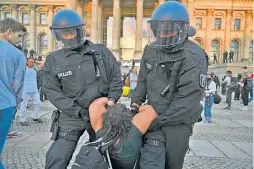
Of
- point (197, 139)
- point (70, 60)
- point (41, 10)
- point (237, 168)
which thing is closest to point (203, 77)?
point (70, 60)

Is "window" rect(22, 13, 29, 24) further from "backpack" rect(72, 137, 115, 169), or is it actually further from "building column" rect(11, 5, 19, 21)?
"backpack" rect(72, 137, 115, 169)

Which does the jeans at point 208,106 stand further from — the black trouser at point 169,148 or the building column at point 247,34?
the building column at point 247,34

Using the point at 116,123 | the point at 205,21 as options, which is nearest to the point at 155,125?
the point at 116,123

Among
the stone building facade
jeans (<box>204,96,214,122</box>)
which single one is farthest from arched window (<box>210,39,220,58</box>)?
jeans (<box>204,96,214,122</box>)

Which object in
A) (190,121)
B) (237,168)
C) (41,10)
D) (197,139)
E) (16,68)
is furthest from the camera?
(41,10)

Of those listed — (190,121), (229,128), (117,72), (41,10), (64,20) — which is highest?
(41,10)

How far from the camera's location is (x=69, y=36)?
274cm

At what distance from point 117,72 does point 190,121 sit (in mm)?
1011

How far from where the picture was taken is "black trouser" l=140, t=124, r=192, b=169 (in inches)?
87.8

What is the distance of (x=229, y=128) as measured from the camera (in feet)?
26.6

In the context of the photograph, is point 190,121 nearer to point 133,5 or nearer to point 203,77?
point 203,77

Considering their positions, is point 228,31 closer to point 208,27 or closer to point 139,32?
point 208,27

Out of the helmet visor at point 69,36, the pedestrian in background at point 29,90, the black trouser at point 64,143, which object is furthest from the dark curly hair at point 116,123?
the pedestrian in background at point 29,90

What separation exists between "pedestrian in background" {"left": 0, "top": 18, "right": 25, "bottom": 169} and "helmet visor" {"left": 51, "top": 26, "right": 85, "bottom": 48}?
86cm
